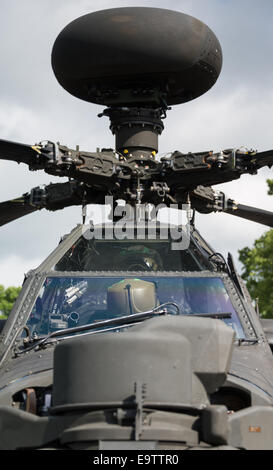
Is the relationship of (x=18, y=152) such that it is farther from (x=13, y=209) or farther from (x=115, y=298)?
(x=115, y=298)

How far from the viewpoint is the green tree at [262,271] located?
30.0 metres

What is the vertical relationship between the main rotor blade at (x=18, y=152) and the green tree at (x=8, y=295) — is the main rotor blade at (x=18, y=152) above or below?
below

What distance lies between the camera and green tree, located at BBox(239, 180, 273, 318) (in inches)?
1181

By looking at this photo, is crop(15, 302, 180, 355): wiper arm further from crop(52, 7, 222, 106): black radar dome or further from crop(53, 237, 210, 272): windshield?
crop(52, 7, 222, 106): black radar dome

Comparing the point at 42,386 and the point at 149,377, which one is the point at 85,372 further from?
the point at 42,386

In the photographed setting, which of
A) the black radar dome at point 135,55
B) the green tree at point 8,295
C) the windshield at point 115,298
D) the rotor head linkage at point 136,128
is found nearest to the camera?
the windshield at point 115,298

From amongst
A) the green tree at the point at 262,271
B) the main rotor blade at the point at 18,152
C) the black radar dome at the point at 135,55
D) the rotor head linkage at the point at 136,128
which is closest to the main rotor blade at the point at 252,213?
the rotor head linkage at the point at 136,128

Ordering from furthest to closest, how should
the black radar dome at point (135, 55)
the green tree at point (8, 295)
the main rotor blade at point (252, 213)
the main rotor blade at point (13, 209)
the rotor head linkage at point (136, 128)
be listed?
the green tree at point (8, 295) < the main rotor blade at point (252, 213) < the main rotor blade at point (13, 209) < the rotor head linkage at point (136, 128) < the black radar dome at point (135, 55)

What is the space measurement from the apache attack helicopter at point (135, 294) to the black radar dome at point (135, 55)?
0.06ft

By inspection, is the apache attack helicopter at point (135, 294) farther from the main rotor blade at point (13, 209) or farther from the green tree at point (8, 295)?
the green tree at point (8, 295)

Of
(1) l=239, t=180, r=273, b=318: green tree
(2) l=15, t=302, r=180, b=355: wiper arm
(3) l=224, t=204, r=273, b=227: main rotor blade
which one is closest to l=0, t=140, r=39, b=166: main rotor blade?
(2) l=15, t=302, r=180, b=355: wiper arm

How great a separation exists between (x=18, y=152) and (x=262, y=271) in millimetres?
22149

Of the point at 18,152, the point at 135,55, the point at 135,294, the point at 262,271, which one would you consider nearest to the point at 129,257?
the point at 135,294

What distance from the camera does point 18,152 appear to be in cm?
984
